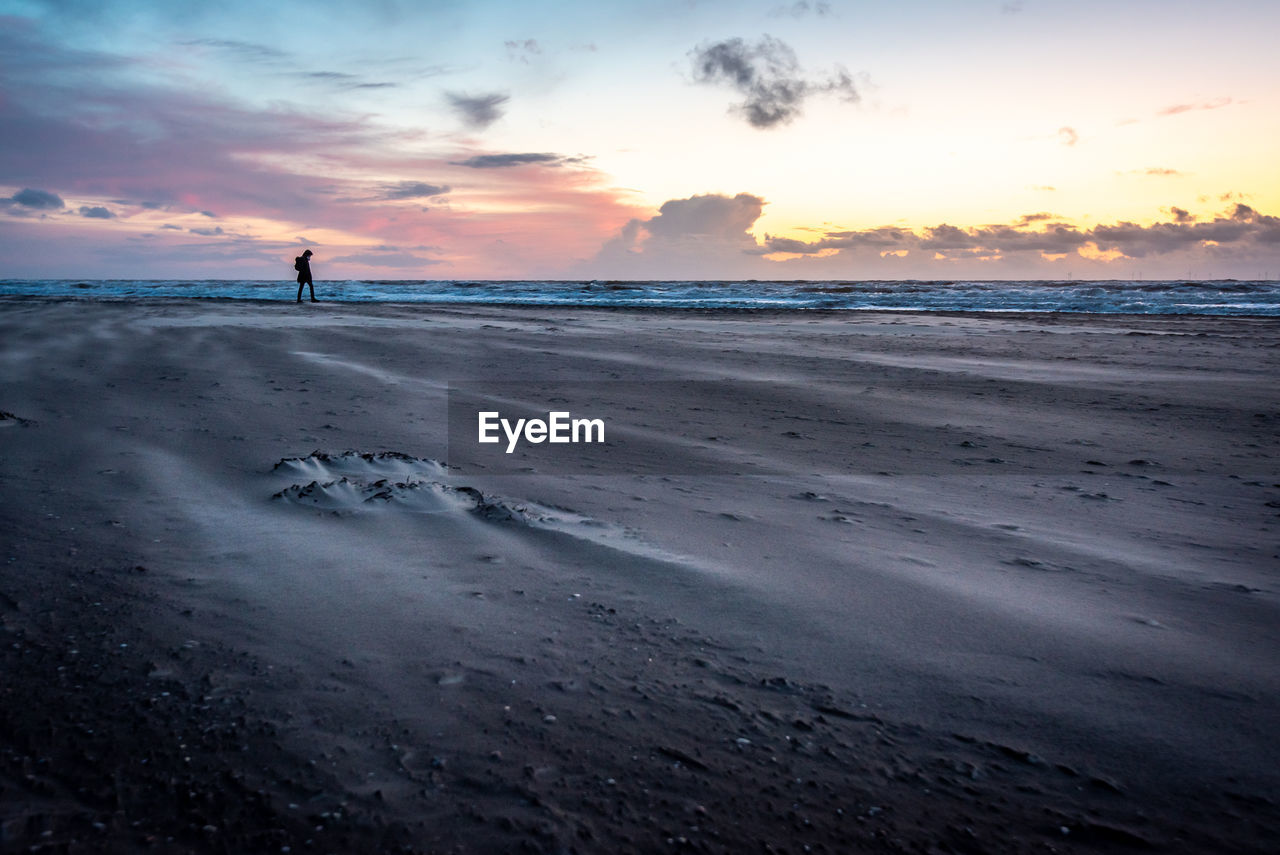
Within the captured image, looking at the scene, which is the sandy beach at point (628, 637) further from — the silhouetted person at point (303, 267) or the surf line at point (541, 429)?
the silhouetted person at point (303, 267)

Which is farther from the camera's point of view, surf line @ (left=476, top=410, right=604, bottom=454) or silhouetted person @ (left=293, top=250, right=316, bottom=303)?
silhouetted person @ (left=293, top=250, right=316, bottom=303)

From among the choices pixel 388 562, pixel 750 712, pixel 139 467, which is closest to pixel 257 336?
pixel 139 467

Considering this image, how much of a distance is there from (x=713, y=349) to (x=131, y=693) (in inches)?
357

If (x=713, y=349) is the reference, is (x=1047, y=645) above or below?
below

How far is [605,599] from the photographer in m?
2.50

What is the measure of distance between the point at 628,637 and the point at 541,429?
3045 mm

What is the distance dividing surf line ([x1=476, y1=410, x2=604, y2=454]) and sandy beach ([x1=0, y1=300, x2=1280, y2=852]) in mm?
155

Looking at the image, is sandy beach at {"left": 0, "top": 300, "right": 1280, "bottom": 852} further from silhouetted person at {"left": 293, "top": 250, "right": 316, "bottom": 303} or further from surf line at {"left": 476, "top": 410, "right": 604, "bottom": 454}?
silhouetted person at {"left": 293, "top": 250, "right": 316, "bottom": 303}

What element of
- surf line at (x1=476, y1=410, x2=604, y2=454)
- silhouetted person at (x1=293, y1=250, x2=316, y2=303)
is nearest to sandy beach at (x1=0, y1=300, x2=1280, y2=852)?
surf line at (x1=476, y1=410, x2=604, y2=454)

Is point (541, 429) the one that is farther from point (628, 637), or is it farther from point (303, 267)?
point (303, 267)

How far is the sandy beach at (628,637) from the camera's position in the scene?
1548mm

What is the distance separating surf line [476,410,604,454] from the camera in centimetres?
490

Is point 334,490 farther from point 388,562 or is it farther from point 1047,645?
point 1047,645

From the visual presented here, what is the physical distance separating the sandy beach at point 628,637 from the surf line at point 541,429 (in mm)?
155
